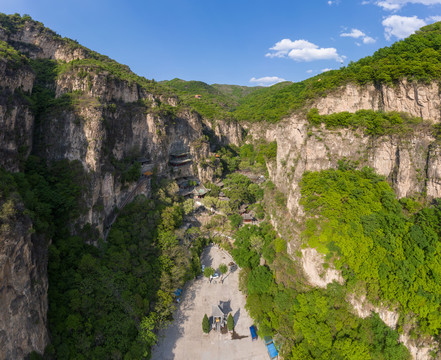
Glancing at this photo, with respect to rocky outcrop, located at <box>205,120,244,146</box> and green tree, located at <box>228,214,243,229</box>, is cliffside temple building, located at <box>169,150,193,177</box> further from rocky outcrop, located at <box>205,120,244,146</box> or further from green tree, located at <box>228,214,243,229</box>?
rocky outcrop, located at <box>205,120,244,146</box>

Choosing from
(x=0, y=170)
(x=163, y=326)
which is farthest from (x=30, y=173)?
(x=163, y=326)

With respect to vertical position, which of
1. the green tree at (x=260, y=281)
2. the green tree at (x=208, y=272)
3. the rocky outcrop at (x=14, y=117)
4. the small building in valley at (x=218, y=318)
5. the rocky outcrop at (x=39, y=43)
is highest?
the rocky outcrop at (x=39, y=43)

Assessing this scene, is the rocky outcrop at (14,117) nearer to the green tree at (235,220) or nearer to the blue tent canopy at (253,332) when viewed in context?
the green tree at (235,220)

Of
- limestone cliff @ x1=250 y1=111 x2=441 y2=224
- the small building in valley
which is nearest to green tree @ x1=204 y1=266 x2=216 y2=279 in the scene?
the small building in valley

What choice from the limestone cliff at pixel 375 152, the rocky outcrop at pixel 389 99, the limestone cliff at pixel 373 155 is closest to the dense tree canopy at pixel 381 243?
the limestone cliff at pixel 375 152

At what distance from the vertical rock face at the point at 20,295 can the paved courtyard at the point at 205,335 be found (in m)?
10.8

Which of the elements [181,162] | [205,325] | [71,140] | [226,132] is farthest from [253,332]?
[226,132]

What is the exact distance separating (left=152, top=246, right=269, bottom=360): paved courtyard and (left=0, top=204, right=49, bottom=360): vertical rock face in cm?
1077

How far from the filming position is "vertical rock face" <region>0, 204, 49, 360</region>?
1344 centimetres

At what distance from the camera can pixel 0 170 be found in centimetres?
1823

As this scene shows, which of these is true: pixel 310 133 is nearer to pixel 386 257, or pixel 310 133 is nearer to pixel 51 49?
pixel 386 257

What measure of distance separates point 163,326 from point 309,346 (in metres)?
13.9

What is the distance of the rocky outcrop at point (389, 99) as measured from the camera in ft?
80.4

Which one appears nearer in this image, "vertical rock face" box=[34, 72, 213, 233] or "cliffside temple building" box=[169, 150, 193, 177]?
"vertical rock face" box=[34, 72, 213, 233]
